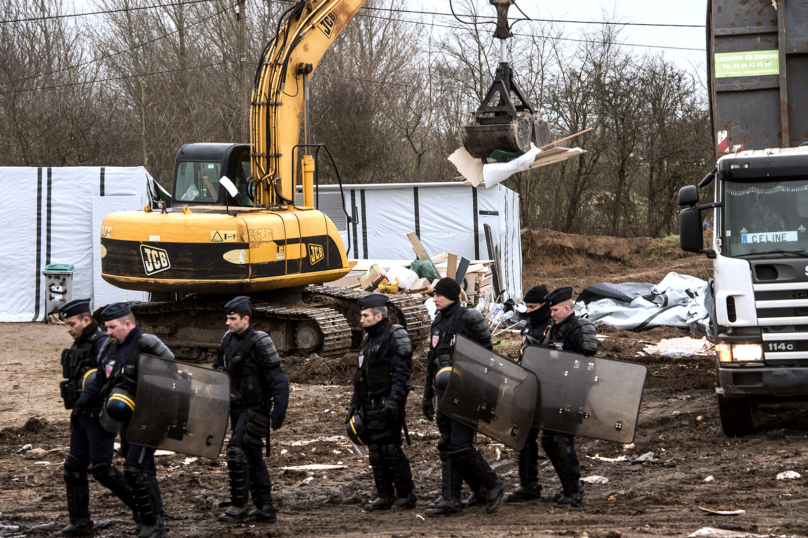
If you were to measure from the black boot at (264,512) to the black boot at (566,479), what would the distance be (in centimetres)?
201

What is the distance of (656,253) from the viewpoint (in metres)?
26.5

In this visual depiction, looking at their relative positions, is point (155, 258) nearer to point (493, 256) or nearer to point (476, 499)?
point (476, 499)

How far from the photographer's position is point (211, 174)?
12.6m

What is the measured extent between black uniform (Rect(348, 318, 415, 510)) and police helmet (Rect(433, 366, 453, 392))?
0.81 feet

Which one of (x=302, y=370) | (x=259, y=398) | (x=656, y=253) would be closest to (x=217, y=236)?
(x=302, y=370)

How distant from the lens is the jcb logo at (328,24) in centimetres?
1252

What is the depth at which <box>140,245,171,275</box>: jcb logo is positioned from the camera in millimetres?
11445

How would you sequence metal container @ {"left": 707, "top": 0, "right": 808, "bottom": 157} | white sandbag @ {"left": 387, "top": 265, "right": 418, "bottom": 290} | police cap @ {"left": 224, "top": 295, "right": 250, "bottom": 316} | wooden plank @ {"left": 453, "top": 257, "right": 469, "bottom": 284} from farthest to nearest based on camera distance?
wooden plank @ {"left": 453, "top": 257, "right": 469, "bottom": 284}
white sandbag @ {"left": 387, "top": 265, "right": 418, "bottom": 290}
metal container @ {"left": 707, "top": 0, "right": 808, "bottom": 157}
police cap @ {"left": 224, "top": 295, "right": 250, "bottom": 316}

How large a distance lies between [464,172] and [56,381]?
20.3 feet

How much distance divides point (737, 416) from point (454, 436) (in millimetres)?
3124

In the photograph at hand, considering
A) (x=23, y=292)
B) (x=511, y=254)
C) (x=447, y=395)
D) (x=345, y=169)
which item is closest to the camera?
(x=447, y=395)

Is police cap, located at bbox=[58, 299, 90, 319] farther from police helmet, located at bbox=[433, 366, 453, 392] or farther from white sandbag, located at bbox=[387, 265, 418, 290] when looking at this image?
white sandbag, located at bbox=[387, 265, 418, 290]

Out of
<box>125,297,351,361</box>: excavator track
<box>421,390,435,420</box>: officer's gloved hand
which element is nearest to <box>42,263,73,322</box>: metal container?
<box>125,297,351,361</box>: excavator track

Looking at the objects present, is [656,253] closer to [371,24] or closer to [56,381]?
[371,24]
